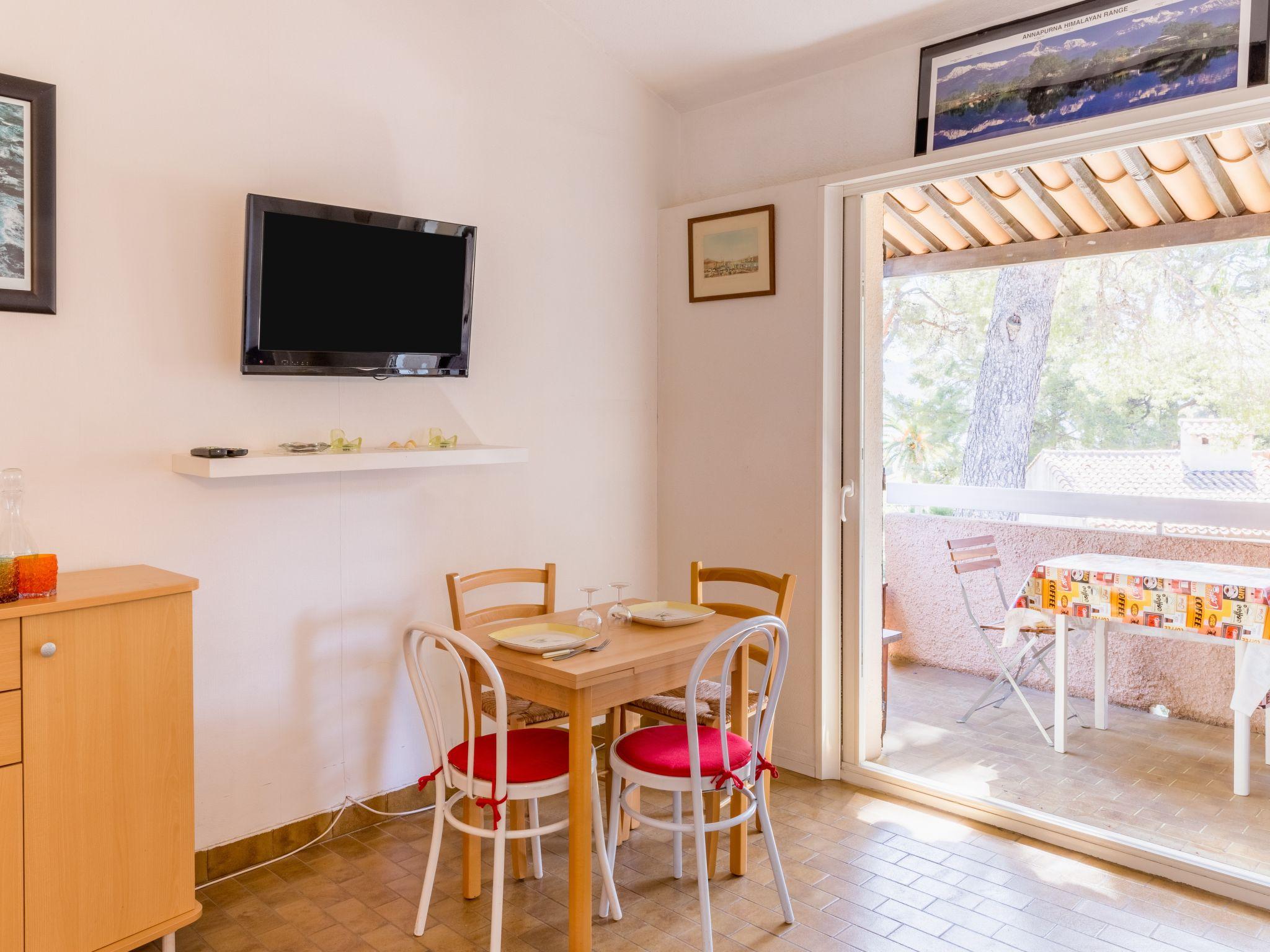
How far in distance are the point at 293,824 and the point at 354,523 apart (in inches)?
39.1

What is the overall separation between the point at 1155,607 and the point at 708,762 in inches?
75.5

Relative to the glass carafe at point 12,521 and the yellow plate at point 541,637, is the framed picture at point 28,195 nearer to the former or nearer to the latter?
the glass carafe at point 12,521

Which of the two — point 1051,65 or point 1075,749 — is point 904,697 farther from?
point 1051,65

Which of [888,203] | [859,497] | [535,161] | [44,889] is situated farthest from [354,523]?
[888,203]

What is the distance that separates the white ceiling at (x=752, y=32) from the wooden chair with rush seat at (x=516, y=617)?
2.15 m

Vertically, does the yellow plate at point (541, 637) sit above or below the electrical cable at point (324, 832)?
above

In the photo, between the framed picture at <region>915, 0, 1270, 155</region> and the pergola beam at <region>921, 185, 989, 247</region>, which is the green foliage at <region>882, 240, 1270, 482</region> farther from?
the framed picture at <region>915, 0, 1270, 155</region>

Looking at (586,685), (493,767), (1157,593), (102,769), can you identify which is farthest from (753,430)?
(102,769)

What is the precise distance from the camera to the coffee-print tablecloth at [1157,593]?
3092 millimetres

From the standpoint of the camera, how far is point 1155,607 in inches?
131

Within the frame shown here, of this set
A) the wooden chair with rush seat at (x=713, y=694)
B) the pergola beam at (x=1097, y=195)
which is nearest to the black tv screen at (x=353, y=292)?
the wooden chair with rush seat at (x=713, y=694)

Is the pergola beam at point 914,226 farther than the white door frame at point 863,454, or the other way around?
the pergola beam at point 914,226

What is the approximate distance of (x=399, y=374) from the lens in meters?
3.09

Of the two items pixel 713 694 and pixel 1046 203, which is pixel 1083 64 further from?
pixel 713 694
